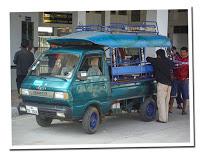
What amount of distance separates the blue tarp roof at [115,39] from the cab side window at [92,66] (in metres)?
0.35

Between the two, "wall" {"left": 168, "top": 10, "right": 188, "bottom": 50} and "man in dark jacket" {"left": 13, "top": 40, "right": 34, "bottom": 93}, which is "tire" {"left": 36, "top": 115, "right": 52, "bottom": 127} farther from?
"wall" {"left": 168, "top": 10, "right": 188, "bottom": 50}

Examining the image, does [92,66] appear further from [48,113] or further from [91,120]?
[48,113]

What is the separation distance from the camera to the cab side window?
27.4 feet

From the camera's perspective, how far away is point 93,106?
8430 mm

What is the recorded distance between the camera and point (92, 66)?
851 cm

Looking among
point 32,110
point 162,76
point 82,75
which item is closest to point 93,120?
point 82,75

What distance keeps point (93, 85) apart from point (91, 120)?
0.70 m

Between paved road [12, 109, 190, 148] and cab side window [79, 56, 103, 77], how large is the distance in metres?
1.27

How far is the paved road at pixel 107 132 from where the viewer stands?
8255mm

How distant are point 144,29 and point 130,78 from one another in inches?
68.3

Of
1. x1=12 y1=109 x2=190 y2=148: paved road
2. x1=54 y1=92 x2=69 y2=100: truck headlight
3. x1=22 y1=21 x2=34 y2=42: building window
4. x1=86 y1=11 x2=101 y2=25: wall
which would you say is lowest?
x1=12 y1=109 x2=190 y2=148: paved road

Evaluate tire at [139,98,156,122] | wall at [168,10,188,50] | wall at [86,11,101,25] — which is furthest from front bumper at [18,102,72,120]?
wall at [168,10,188,50]

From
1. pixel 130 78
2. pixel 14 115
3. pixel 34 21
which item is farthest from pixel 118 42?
pixel 34 21
